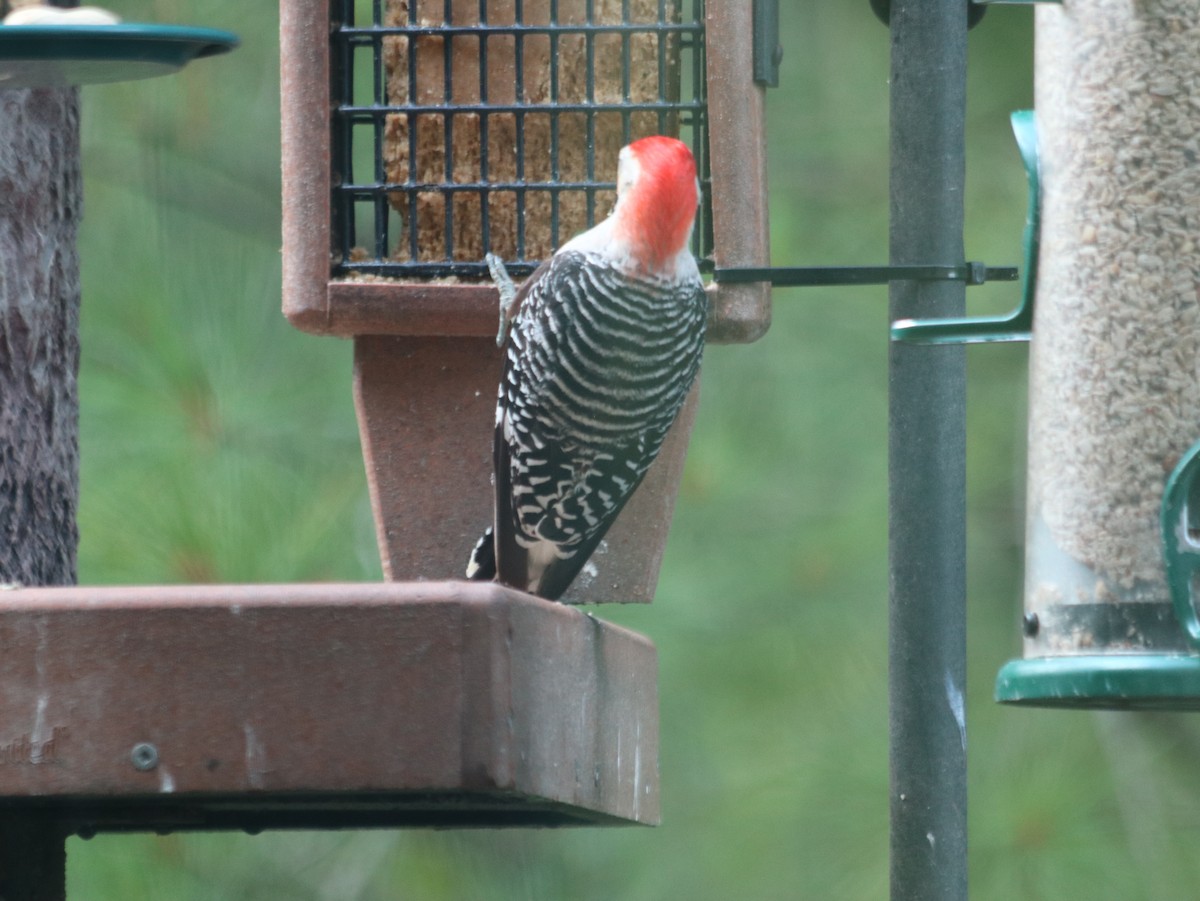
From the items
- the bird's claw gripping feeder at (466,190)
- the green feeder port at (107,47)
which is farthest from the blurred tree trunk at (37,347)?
the green feeder port at (107,47)

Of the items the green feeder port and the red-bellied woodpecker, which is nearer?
the green feeder port

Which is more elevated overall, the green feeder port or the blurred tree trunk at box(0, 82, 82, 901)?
the green feeder port

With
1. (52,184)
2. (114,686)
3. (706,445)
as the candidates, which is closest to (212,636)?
(114,686)

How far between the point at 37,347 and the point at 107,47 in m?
1.13

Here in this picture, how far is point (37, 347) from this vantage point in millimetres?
2480

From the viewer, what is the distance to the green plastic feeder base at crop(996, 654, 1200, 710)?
1812 millimetres

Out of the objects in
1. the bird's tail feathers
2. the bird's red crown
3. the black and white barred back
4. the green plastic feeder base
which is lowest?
the green plastic feeder base

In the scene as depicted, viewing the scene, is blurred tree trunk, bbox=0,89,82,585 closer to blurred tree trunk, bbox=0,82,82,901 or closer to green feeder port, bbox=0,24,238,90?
blurred tree trunk, bbox=0,82,82,901

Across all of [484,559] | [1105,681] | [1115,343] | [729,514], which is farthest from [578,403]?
[729,514]

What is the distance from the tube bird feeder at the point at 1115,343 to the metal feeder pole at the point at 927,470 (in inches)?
3.3

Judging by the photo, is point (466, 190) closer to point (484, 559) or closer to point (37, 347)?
point (484, 559)

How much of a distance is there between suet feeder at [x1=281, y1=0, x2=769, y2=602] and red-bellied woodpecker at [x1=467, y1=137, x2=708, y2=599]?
50 millimetres

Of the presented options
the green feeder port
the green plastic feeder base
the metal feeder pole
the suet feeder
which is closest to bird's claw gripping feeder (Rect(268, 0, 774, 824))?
the suet feeder

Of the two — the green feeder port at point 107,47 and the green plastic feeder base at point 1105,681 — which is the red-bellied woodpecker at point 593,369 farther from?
the green feeder port at point 107,47
